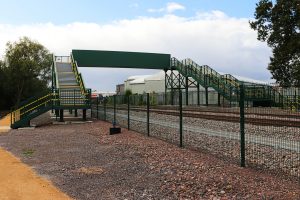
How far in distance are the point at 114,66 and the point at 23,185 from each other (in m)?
43.9

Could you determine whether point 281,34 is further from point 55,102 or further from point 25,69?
point 25,69

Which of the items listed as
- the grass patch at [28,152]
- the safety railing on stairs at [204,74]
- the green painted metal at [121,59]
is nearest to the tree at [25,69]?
the green painted metal at [121,59]

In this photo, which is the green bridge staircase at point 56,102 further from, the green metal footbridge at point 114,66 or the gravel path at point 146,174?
the gravel path at point 146,174

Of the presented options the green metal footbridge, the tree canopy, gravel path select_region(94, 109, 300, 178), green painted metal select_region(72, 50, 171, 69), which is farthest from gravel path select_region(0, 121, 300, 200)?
the tree canopy

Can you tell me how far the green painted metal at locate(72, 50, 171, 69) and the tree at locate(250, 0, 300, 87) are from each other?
13.7 meters

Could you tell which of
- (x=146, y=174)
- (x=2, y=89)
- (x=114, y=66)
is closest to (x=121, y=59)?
(x=114, y=66)

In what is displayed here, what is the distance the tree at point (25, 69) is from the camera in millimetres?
70188

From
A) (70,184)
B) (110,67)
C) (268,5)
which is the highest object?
(268,5)

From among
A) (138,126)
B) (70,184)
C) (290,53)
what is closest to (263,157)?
(70,184)

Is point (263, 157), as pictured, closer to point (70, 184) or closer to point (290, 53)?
point (70, 184)

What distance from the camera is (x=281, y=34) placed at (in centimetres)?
4309

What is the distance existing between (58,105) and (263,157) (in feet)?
63.5

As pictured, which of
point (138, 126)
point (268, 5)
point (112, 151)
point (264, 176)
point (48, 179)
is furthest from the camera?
point (268, 5)

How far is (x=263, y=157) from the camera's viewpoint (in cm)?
1055
